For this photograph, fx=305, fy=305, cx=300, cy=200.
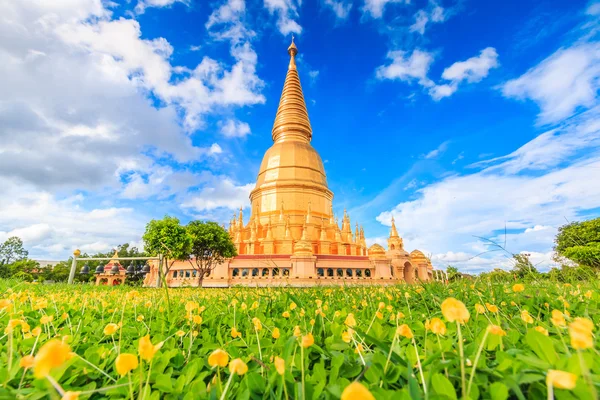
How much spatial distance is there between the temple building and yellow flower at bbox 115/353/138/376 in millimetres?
15821

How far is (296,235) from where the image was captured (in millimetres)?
25375

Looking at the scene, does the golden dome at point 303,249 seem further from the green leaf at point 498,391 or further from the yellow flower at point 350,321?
the green leaf at point 498,391

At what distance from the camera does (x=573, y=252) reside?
22531 millimetres

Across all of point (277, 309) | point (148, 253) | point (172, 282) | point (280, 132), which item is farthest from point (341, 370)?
point (280, 132)

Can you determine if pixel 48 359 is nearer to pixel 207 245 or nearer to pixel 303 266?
pixel 303 266

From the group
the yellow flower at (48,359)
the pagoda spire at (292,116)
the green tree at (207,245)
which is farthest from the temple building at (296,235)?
the yellow flower at (48,359)

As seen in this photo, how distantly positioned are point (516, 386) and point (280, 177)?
28.5 meters

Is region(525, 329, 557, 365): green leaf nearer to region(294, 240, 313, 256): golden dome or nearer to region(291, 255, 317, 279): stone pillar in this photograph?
region(291, 255, 317, 279): stone pillar

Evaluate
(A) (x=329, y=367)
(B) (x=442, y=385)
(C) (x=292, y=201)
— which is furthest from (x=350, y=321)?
(C) (x=292, y=201)

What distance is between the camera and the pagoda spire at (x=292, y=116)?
31.8m

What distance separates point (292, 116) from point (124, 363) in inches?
1297

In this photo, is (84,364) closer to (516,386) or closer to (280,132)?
(516,386)

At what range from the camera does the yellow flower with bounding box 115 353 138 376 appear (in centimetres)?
67

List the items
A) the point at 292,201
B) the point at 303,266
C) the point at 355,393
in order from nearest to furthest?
the point at 355,393 → the point at 303,266 → the point at 292,201
